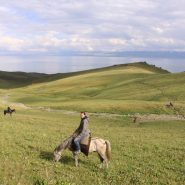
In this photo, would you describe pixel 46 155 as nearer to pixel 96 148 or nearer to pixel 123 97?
pixel 96 148

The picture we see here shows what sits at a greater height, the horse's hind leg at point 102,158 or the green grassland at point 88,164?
the horse's hind leg at point 102,158

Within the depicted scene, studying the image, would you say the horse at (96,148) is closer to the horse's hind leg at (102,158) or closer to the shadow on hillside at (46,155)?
the horse's hind leg at (102,158)

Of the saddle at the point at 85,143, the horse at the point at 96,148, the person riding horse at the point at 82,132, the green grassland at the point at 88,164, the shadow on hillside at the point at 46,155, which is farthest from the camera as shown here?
the shadow on hillside at the point at 46,155

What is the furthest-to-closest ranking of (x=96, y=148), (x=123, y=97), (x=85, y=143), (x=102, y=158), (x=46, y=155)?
(x=123, y=97) < (x=46, y=155) < (x=102, y=158) < (x=96, y=148) < (x=85, y=143)

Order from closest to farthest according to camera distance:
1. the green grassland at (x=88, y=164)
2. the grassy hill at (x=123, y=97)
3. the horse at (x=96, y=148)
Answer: the green grassland at (x=88, y=164) < the horse at (x=96, y=148) < the grassy hill at (x=123, y=97)

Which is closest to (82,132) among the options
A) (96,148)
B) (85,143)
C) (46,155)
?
(85,143)

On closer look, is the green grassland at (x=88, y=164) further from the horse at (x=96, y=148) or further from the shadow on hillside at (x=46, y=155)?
the horse at (x=96, y=148)

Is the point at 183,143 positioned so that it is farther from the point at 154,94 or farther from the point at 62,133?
the point at 154,94

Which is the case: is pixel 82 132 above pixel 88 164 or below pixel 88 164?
above

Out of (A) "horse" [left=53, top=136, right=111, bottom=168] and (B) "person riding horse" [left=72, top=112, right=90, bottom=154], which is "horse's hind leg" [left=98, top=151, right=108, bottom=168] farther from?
(B) "person riding horse" [left=72, top=112, right=90, bottom=154]

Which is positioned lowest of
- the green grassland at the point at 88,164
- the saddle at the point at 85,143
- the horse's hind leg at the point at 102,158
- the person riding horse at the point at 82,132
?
the green grassland at the point at 88,164

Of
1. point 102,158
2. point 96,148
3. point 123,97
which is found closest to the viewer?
point 96,148

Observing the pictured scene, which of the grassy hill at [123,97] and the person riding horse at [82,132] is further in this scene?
the grassy hill at [123,97]

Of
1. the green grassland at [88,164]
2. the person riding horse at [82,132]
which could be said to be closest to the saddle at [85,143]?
the person riding horse at [82,132]
